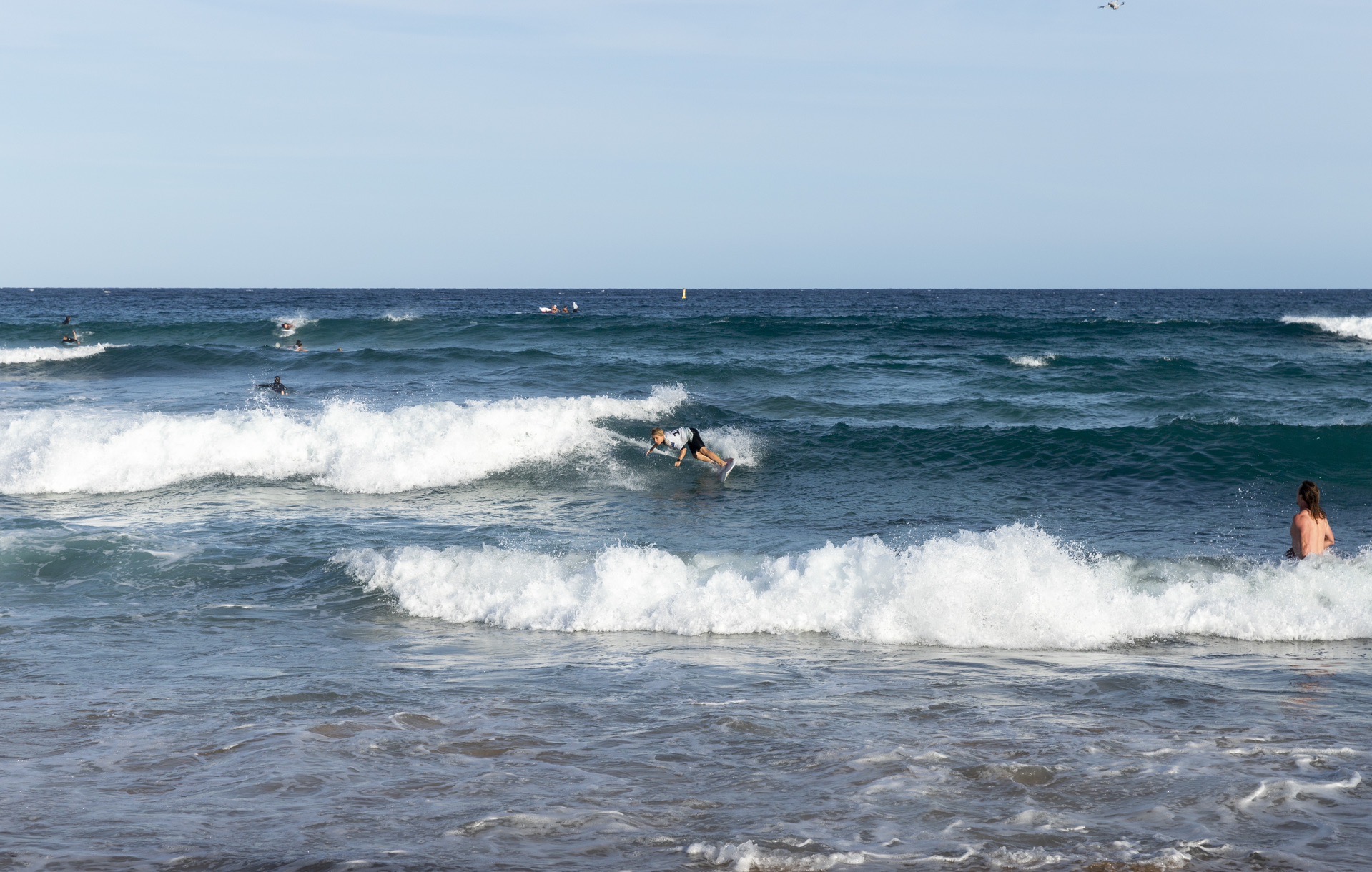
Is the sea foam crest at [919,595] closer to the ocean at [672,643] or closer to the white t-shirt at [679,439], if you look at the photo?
the ocean at [672,643]

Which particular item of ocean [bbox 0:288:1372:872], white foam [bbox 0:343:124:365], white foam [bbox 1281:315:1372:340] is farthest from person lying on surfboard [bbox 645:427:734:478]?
white foam [bbox 1281:315:1372:340]

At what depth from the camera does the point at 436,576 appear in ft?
33.1

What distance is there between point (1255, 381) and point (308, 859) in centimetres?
2984

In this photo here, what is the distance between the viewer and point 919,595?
9117 mm

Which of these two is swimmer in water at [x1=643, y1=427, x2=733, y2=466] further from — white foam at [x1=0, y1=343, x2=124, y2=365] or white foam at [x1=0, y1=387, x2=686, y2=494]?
white foam at [x1=0, y1=343, x2=124, y2=365]

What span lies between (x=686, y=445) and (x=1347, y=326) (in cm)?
4230

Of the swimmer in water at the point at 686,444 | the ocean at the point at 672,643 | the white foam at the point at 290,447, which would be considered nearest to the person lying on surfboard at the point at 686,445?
the swimmer in water at the point at 686,444

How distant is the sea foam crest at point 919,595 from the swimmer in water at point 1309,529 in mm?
300

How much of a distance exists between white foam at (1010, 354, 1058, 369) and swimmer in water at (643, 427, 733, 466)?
681 inches

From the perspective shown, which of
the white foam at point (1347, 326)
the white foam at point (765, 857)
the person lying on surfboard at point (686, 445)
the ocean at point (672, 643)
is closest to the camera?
the white foam at point (765, 857)

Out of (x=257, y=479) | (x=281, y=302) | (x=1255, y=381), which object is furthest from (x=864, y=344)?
(x=281, y=302)

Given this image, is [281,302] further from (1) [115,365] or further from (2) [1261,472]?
(2) [1261,472]

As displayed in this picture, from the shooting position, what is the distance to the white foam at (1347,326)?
44969mm

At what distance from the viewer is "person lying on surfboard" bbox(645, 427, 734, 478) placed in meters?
17.7
